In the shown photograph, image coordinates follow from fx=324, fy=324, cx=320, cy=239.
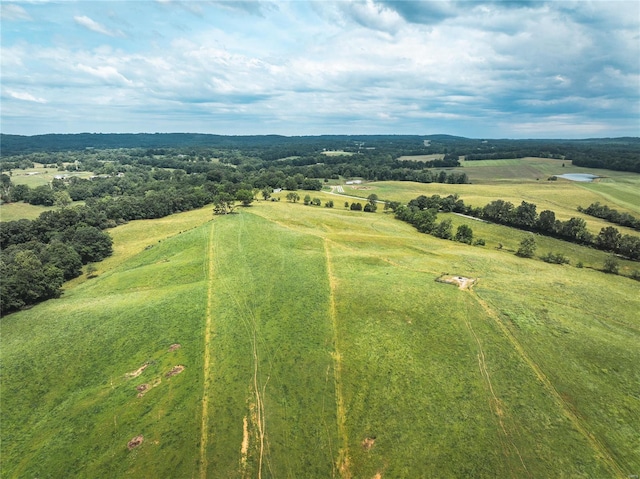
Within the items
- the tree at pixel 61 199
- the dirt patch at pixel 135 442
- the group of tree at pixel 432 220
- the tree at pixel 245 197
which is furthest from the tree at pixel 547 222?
the tree at pixel 61 199

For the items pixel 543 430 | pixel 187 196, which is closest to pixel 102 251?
pixel 187 196

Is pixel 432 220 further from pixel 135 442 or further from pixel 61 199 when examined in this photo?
pixel 61 199

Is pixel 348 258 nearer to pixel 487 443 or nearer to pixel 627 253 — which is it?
pixel 487 443

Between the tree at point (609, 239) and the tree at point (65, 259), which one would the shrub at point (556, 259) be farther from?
the tree at point (65, 259)

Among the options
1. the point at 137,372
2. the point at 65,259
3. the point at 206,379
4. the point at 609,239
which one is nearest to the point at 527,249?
the point at 609,239

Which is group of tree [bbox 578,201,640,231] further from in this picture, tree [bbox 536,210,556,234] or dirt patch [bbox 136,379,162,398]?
dirt patch [bbox 136,379,162,398]

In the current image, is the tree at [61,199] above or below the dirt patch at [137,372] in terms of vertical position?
above

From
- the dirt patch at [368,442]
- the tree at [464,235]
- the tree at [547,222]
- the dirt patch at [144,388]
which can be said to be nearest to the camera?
the dirt patch at [368,442]
